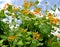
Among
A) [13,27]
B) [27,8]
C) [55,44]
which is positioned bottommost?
[55,44]

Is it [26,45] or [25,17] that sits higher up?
[25,17]

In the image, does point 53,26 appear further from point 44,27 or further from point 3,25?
point 3,25

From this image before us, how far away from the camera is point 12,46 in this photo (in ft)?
7.42

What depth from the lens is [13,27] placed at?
258cm

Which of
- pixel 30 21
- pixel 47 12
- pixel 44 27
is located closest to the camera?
pixel 44 27

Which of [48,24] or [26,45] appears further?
[48,24]

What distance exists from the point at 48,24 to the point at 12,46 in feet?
1.74

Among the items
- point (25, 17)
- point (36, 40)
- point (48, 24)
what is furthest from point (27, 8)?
Answer: point (36, 40)

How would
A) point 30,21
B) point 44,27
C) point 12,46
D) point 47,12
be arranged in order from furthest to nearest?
point 47,12 < point 30,21 < point 44,27 < point 12,46

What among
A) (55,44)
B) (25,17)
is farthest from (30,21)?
(55,44)

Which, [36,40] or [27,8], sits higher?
[27,8]

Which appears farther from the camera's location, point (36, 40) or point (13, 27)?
point (13, 27)

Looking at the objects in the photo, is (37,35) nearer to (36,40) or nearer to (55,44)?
(36,40)

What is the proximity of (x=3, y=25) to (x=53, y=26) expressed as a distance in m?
0.63
